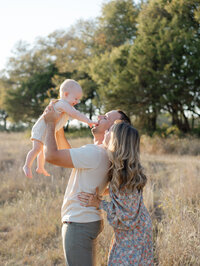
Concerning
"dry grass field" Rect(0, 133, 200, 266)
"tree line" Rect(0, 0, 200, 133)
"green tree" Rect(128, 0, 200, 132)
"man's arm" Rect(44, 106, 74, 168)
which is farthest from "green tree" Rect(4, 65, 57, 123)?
"man's arm" Rect(44, 106, 74, 168)

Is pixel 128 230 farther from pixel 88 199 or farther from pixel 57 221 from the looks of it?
pixel 57 221

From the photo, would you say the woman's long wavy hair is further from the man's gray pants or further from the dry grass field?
the dry grass field

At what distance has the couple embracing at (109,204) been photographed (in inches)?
82.0

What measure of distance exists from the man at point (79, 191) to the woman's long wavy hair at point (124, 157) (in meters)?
0.11

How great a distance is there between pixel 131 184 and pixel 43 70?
95.9ft

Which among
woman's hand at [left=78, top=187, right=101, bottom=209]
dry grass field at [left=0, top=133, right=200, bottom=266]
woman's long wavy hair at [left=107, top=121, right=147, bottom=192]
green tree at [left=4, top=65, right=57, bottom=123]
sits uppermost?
green tree at [left=4, top=65, right=57, bottom=123]

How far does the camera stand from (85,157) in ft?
6.88

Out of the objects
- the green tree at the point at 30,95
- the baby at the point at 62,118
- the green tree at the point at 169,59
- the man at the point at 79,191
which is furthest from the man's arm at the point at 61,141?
the green tree at the point at 30,95

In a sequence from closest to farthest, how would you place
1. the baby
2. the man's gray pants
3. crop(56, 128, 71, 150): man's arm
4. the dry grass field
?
the man's gray pants
crop(56, 128, 71, 150): man's arm
the baby
the dry grass field

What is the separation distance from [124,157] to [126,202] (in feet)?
1.10

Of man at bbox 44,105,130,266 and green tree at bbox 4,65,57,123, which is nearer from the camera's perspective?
man at bbox 44,105,130,266

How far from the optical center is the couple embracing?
2082 millimetres

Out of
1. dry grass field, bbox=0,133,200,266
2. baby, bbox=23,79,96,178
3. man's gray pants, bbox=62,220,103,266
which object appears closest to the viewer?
man's gray pants, bbox=62,220,103,266

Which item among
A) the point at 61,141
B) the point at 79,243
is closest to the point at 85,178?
the point at 79,243
